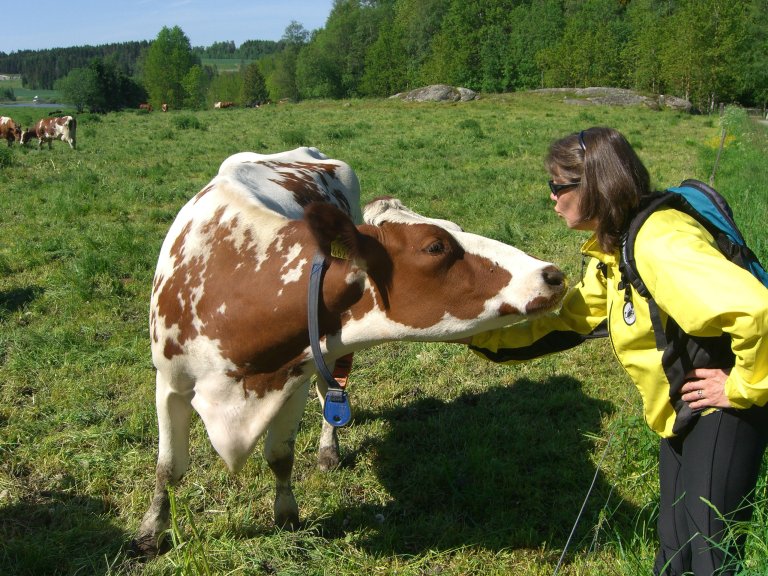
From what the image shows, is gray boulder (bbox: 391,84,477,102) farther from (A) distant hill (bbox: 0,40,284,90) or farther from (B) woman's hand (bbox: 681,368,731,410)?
(A) distant hill (bbox: 0,40,284,90)

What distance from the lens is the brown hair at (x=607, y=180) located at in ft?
7.06

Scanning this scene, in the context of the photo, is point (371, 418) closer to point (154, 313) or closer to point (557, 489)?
point (557, 489)

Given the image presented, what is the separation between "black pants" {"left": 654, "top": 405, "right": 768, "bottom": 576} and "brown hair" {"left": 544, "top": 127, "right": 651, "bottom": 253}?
27.1 inches

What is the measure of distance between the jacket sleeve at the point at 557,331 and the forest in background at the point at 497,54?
46.3 metres

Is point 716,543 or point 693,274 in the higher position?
point 693,274

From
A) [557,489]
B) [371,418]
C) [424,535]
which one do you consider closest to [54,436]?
[371,418]

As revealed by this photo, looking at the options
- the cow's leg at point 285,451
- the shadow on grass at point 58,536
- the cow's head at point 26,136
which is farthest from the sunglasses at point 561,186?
the cow's head at point 26,136

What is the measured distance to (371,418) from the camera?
430cm

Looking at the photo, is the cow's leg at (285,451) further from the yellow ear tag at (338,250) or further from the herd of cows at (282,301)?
the yellow ear tag at (338,250)

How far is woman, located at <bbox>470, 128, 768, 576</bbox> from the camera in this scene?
1802 millimetres

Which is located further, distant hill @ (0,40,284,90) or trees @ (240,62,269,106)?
distant hill @ (0,40,284,90)

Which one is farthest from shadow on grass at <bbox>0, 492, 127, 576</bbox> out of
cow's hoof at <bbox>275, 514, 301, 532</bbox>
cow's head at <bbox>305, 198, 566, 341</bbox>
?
cow's head at <bbox>305, 198, 566, 341</bbox>

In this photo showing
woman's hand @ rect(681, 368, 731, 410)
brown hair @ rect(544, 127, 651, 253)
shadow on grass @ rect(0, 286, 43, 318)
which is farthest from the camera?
shadow on grass @ rect(0, 286, 43, 318)

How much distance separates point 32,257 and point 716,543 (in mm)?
7137
